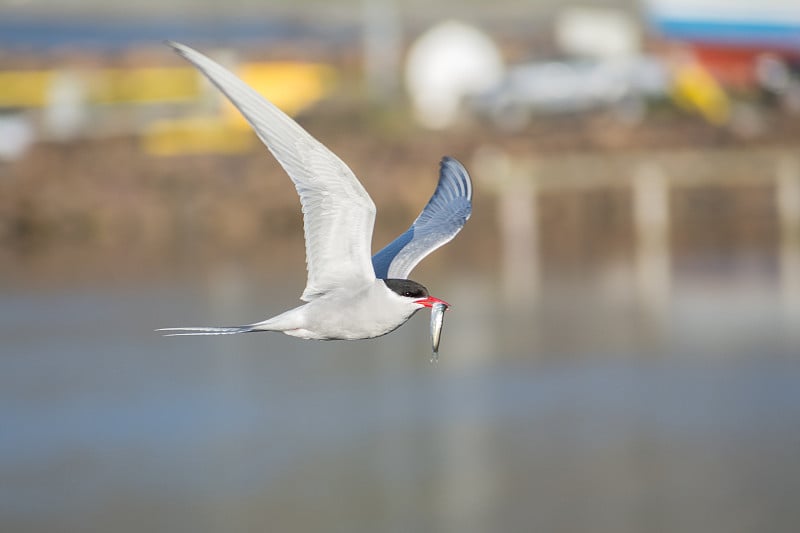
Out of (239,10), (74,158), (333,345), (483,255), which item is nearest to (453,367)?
(333,345)

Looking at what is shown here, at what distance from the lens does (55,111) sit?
31.9m

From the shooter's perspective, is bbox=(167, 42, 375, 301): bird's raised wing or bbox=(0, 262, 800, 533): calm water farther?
bbox=(0, 262, 800, 533): calm water

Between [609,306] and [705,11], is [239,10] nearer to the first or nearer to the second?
[705,11]

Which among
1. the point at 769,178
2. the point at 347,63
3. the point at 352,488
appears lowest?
the point at 352,488

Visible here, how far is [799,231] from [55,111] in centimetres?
1594

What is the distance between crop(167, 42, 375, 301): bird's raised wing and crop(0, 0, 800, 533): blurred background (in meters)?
5.54

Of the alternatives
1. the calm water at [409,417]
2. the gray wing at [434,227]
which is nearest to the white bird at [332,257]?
the gray wing at [434,227]

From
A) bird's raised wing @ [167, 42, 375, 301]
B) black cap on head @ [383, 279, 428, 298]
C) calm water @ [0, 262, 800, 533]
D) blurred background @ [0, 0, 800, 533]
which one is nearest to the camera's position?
bird's raised wing @ [167, 42, 375, 301]

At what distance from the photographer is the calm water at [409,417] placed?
39.6 ft

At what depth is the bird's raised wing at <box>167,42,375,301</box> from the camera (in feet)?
20.2

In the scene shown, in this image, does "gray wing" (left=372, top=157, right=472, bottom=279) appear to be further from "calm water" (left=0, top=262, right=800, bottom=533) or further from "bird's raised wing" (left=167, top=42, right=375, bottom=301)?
"calm water" (left=0, top=262, right=800, bottom=533)

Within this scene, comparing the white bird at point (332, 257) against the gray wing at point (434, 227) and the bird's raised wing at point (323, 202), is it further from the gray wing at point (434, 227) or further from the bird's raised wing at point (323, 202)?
the gray wing at point (434, 227)

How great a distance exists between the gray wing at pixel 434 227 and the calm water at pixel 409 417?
14.2ft

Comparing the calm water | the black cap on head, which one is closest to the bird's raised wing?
the black cap on head
